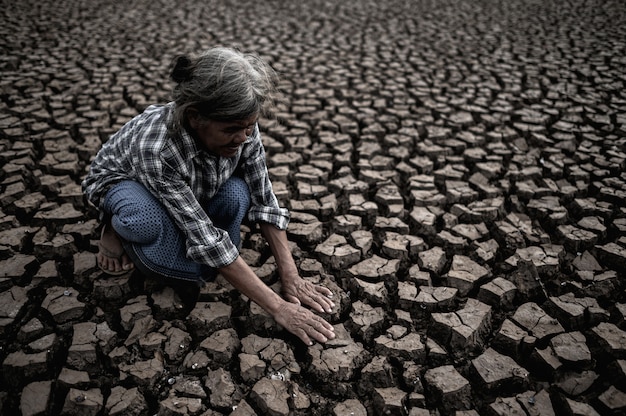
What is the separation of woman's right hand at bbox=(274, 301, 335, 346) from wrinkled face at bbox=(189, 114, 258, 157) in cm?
67

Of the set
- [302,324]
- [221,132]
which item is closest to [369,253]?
[302,324]

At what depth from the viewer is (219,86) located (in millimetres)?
1381

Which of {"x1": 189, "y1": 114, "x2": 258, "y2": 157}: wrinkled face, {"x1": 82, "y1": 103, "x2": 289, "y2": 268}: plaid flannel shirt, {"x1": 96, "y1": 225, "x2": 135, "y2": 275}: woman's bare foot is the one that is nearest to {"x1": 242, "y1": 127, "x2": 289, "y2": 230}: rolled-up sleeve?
{"x1": 82, "y1": 103, "x2": 289, "y2": 268}: plaid flannel shirt

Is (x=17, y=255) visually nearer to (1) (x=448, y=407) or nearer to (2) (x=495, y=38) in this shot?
(1) (x=448, y=407)

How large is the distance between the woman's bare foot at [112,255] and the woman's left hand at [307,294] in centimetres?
75

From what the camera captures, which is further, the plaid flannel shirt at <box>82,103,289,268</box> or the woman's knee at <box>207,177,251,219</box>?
the woman's knee at <box>207,177,251,219</box>

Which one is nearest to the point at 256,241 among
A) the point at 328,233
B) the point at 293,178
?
the point at 328,233

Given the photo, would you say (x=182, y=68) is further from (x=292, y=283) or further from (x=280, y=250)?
(x=292, y=283)

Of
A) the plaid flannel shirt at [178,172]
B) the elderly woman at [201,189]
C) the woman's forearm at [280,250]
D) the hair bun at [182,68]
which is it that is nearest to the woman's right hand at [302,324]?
the elderly woman at [201,189]

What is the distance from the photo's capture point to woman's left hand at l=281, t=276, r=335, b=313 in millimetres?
1804

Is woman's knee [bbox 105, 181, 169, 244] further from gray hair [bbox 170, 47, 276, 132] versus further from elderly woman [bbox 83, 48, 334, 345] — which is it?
gray hair [bbox 170, 47, 276, 132]

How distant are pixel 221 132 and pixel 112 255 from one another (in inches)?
34.3

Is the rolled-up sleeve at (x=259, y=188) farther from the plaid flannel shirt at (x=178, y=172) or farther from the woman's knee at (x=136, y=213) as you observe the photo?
the woman's knee at (x=136, y=213)

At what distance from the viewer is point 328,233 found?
2336 mm
